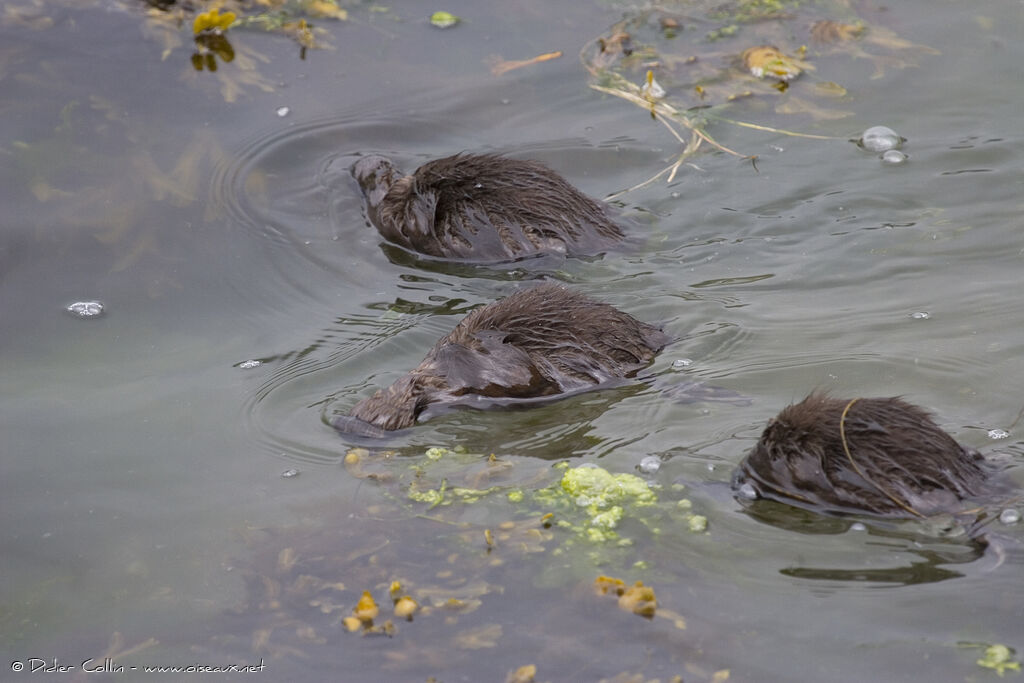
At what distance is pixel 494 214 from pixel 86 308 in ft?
7.94

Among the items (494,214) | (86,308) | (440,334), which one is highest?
(494,214)

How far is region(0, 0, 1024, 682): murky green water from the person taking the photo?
387cm

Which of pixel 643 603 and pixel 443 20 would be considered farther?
pixel 443 20

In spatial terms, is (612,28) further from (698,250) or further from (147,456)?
(147,456)

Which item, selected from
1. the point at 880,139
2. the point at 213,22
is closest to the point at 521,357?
the point at 880,139

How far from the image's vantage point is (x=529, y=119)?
809cm

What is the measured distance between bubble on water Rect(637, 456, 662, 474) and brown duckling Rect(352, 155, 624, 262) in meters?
2.11

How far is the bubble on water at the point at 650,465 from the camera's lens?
4586mm

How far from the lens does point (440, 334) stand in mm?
5941

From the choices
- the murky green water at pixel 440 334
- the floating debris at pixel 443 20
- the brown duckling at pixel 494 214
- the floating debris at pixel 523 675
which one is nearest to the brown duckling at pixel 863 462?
the murky green water at pixel 440 334

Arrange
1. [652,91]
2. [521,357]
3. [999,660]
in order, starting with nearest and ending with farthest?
1. [999,660]
2. [521,357]
3. [652,91]

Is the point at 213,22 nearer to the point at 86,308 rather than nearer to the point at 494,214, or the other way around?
the point at 86,308

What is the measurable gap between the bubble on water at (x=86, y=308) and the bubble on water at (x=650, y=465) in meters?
3.33

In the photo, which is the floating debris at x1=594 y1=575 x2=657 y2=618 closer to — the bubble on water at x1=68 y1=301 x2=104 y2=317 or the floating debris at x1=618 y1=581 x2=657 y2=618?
the floating debris at x1=618 y1=581 x2=657 y2=618
